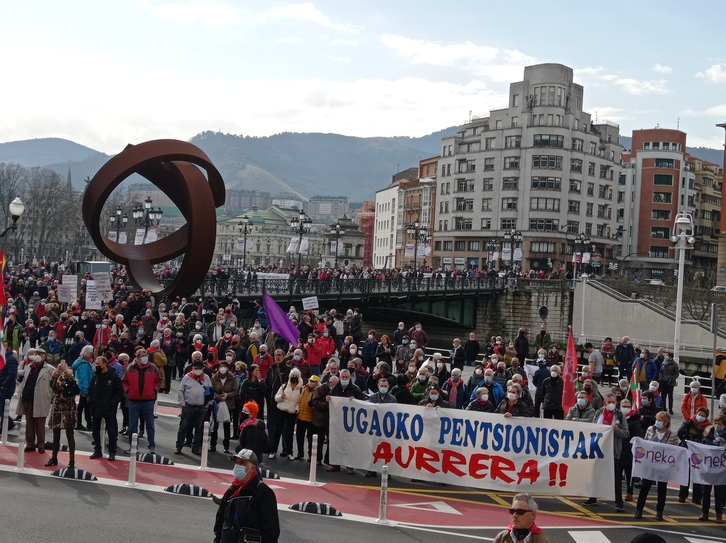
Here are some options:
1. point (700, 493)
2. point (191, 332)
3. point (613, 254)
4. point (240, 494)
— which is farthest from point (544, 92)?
point (240, 494)

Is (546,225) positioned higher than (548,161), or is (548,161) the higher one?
(548,161)

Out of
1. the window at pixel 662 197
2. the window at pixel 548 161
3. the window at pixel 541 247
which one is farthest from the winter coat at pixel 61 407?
the window at pixel 662 197

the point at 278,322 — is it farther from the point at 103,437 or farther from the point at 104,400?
the point at 104,400

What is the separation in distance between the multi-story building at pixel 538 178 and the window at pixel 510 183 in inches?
4.6

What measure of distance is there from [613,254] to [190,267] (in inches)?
3414

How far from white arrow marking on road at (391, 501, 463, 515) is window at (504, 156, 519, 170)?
305ft

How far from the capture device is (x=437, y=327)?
74.5 meters

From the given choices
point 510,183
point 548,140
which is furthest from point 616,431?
point 510,183

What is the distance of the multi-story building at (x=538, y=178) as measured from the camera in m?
103

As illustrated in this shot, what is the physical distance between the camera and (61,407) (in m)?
15.0

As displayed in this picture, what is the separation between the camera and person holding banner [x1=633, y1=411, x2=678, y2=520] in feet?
45.6

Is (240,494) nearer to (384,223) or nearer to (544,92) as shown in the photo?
(544,92)

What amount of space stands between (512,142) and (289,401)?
302ft

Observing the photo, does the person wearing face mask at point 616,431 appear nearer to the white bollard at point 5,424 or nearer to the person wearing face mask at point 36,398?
the person wearing face mask at point 36,398
